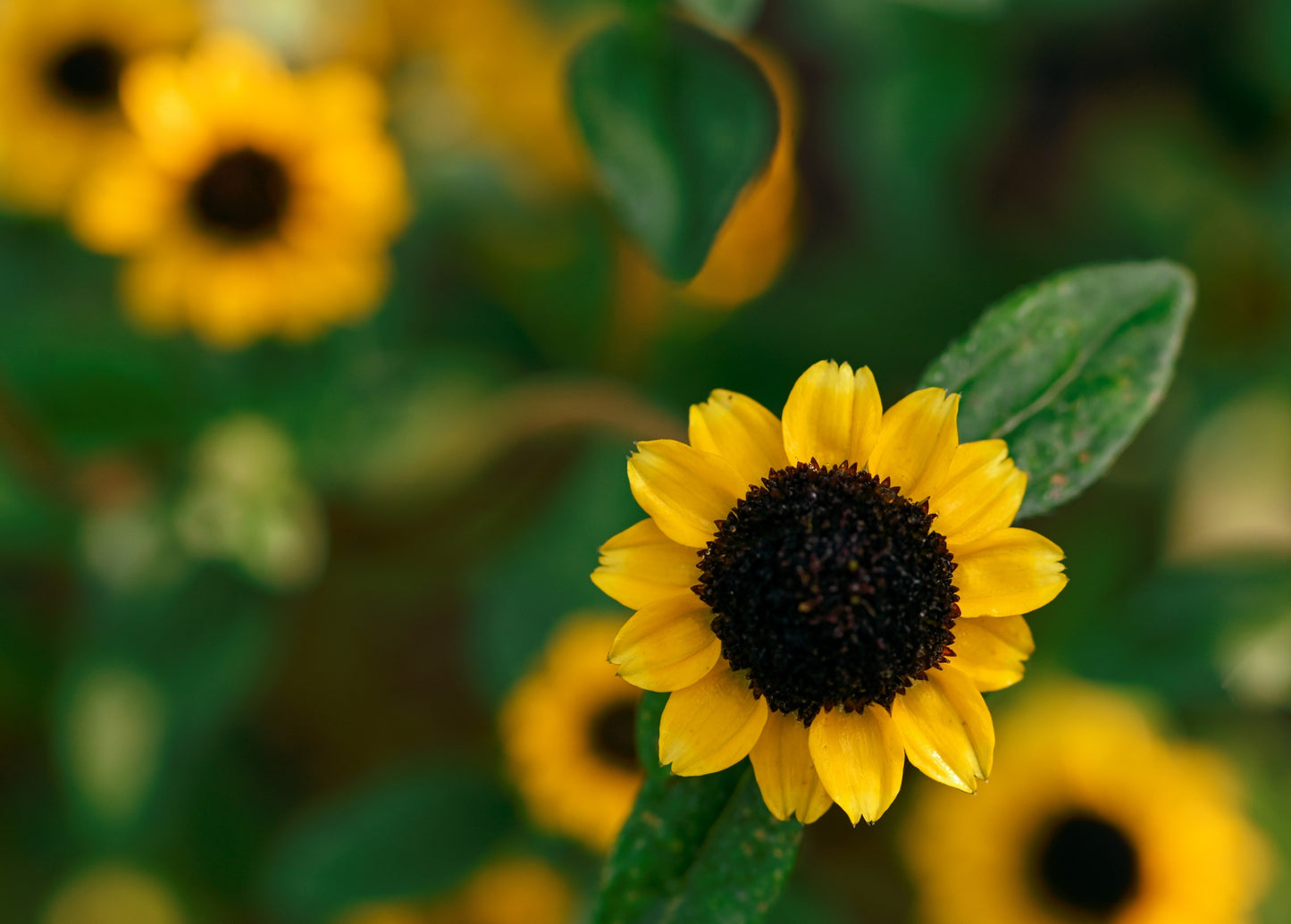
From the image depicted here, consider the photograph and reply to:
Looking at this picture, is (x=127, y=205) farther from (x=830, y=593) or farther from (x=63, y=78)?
(x=830, y=593)

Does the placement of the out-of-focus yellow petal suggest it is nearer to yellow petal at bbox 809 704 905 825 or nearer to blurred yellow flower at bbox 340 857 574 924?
blurred yellow flower at bbox 340 857 574 924

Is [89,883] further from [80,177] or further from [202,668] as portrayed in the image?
[80,177]

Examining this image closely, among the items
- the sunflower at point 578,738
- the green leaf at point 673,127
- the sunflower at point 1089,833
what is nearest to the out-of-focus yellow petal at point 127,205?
the green leaf at point 673,127

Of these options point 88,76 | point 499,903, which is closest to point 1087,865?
point 499,903

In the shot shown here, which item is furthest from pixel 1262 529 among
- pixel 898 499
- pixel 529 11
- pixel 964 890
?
pixel 529 11

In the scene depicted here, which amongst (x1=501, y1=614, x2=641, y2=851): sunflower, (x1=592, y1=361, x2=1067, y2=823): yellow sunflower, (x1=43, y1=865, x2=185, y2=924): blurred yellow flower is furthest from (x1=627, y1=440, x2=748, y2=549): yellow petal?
(x1=43, y1=865, x2=185, y2=924): blurred yellow flower
